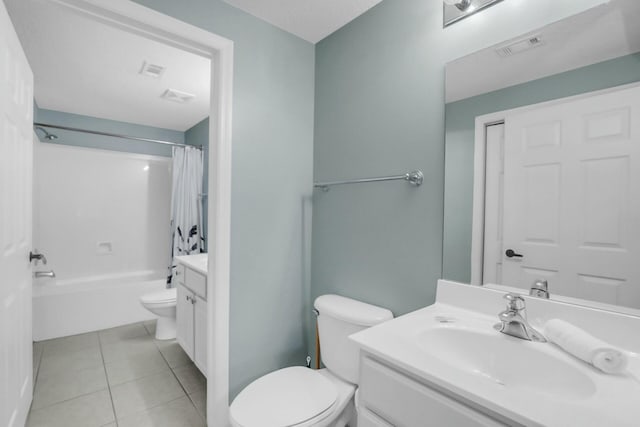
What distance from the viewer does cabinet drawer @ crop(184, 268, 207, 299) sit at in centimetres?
180

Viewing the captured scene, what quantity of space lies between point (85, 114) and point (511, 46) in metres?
3.98

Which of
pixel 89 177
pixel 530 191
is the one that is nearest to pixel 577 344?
pixel 530 191

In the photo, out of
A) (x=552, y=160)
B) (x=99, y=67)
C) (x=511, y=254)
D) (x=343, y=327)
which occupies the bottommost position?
(x=343, y=327)

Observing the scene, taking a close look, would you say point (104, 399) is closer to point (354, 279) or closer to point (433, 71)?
point (354, 279)

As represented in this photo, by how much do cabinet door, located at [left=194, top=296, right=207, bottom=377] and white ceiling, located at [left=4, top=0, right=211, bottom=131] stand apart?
5.00ft

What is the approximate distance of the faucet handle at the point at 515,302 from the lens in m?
0.95

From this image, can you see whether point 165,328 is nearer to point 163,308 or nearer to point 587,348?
point 163,308

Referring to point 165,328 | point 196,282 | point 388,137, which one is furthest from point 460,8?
point 165,328

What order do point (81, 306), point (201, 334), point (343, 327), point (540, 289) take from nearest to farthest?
point (540, 289), point (343, 327), point (201, 334), point (81, 306)

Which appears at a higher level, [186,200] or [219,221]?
[186,200]

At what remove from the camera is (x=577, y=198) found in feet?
3.01

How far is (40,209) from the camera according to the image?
3100 millimetres

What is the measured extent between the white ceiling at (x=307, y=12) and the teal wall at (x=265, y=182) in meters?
0.05

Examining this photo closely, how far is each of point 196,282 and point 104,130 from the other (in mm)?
2679
